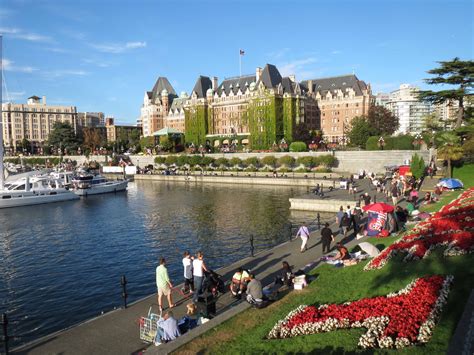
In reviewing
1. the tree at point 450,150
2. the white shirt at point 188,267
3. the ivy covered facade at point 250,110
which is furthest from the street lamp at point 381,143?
the white shirt at point 188,267

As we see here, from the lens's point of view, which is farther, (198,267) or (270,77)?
(270,77)

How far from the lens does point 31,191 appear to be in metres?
53.3

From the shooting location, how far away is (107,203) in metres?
54.2

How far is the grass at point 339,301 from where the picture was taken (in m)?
9.38

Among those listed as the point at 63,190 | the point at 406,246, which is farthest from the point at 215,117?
the point at 406,246

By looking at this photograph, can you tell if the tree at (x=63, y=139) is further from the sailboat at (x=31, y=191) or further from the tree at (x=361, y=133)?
the tree at (x=361, y=133)

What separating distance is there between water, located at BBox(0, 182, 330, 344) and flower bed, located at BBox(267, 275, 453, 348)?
10146 mm

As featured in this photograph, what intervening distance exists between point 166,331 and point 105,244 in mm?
20533

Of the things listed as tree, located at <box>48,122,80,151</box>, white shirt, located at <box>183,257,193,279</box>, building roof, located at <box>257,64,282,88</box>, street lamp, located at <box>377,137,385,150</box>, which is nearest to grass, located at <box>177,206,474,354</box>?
white shirt, located at <box>183,257,193,279</box>

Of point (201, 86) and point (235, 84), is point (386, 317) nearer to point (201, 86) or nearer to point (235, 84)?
point (235, 84)

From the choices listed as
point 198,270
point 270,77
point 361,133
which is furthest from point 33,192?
point 270,77

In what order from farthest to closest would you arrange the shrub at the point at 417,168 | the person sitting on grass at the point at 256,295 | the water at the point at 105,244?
the shrub at the point at 417,168
the water at the point at 105,244
the person sitting on grass at the point at 256,295

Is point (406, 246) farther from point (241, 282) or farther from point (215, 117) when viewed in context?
point (215, 117)

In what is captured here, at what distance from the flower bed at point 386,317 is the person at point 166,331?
101 inches
